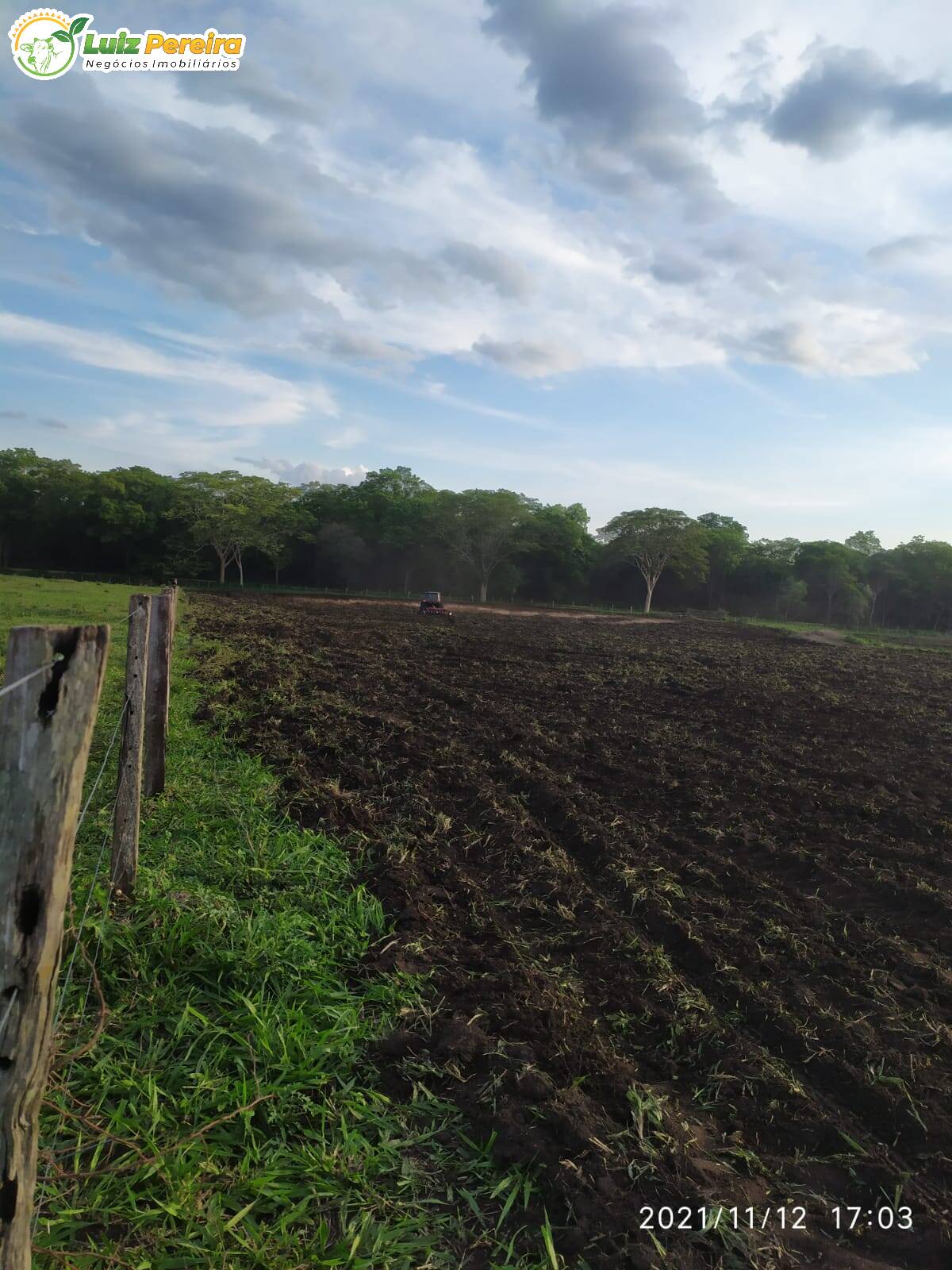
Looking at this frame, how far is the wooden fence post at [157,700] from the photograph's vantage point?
5789 mm

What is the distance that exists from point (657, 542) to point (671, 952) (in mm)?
58061

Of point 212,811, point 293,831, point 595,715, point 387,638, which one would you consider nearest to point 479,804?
point 293,831

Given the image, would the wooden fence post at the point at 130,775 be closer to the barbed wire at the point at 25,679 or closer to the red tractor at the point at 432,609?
the barbed wire at the point at 25,679

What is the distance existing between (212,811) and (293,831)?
0.77 meters

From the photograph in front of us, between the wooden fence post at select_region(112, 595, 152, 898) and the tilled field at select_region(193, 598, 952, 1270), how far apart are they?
1609 millimetres

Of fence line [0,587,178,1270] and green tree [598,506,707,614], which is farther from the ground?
green tree [598,506,707,614]

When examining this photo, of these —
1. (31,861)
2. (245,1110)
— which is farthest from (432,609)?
(31,861)

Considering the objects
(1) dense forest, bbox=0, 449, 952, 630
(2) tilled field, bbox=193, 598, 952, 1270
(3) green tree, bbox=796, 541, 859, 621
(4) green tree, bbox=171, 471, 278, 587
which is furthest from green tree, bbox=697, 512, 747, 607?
(2) tilled field, bbox=193, 598, 952, 1270

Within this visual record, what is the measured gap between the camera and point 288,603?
3912 cm

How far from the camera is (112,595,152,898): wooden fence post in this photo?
4.22 meters

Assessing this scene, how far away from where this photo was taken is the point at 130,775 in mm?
4320

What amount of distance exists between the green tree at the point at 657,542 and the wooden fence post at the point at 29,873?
2396 inches
